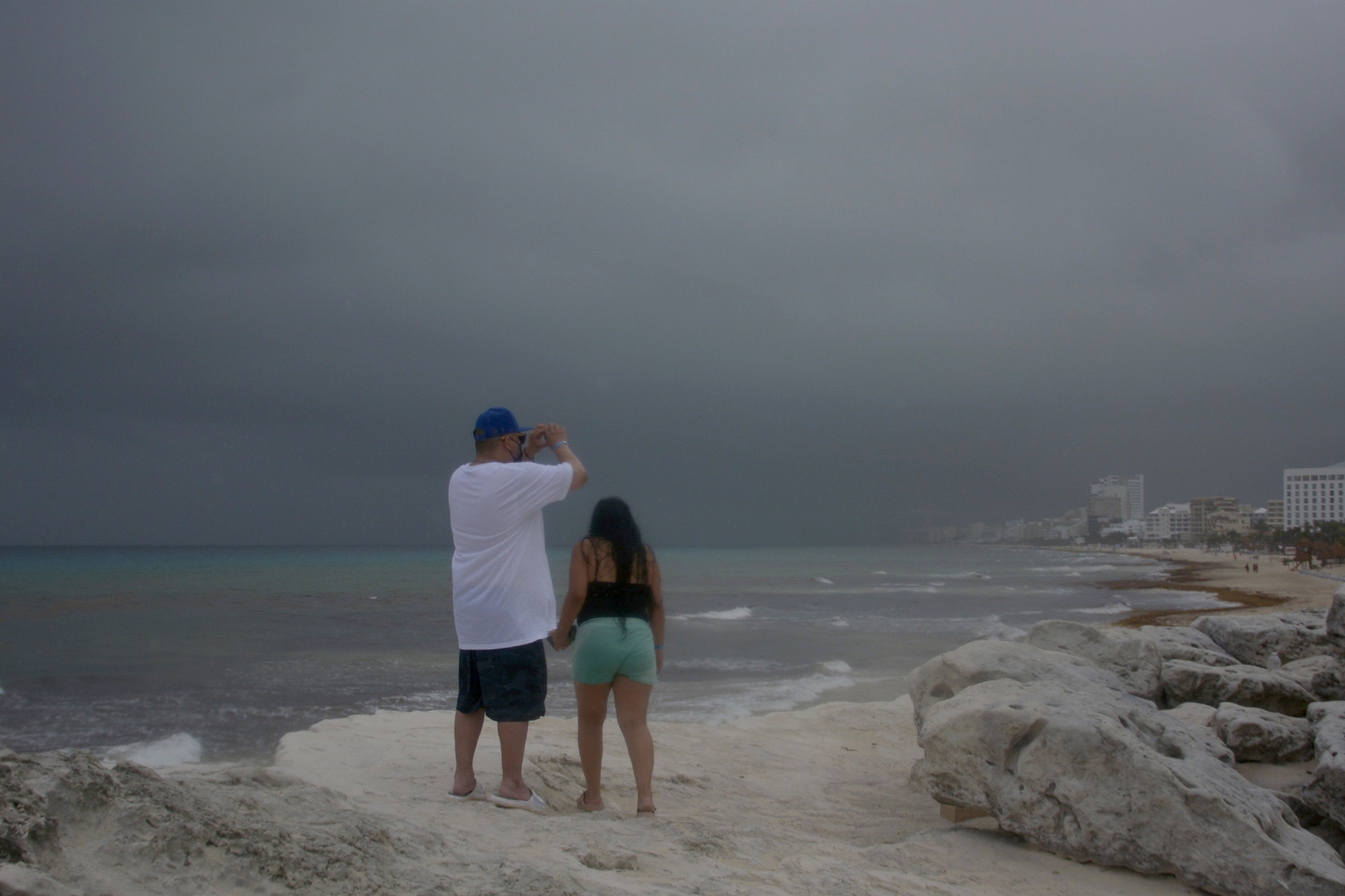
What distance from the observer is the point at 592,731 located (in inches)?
167

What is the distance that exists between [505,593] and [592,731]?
86 centimetres

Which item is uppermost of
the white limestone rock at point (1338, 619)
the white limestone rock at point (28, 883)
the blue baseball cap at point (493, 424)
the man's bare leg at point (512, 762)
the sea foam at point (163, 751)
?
the blue baseball cap at point (493, 424)

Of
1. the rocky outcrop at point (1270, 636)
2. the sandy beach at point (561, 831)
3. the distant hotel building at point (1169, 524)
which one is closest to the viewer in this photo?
the sandy beach at point (561, 831)

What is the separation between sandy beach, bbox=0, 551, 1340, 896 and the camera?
2480 mm

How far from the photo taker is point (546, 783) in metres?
4.89

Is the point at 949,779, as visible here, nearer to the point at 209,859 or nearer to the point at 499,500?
the point at 499,500

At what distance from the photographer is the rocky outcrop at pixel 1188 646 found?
26.5 ft

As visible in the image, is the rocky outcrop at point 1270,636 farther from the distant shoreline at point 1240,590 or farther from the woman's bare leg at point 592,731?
the distant shoreline at point 1240,590

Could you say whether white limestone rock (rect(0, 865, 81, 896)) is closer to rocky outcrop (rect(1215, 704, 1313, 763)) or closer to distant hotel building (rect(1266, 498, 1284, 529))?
rocky outcrop (rect(1215, 704, 1313, 763))

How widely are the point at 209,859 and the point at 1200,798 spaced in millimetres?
3886

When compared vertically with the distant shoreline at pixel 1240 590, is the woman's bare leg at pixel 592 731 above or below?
above

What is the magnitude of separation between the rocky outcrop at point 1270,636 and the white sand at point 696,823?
4.62 metres

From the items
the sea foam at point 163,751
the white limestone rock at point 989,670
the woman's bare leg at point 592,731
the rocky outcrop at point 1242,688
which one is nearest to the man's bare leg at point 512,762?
the woman's bare leg at point 592,731

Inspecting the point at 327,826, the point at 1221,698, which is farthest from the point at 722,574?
the point at 327,826
